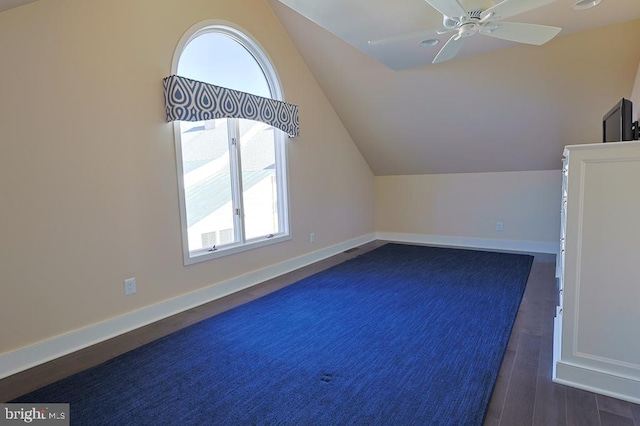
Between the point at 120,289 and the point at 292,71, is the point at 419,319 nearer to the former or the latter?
the point at 120,289

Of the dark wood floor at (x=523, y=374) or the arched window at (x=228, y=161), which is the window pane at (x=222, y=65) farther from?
the dark wood floor at (x=523, y=374)

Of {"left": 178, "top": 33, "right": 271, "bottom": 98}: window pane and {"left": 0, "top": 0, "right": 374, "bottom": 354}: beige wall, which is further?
{"left": 178, "top": 33, "right": 271, "bottom": 98}: window pane

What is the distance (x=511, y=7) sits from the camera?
200 centimetres

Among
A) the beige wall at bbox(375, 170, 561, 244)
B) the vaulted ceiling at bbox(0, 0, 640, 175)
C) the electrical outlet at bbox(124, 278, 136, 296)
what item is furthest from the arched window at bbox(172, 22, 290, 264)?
the beige wall at bbox(375, 170, 561, 244)

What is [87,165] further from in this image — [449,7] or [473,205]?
[473,205]

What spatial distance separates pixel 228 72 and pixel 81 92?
1.47 meters

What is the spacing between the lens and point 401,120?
493 cm

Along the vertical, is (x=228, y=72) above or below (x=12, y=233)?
above

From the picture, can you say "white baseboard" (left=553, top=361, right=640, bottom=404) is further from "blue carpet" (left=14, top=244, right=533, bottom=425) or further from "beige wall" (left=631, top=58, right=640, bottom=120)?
"beige wall" (left=631, top=58, right=640, bottom=120)

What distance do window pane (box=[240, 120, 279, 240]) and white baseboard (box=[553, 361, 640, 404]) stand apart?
295 cm

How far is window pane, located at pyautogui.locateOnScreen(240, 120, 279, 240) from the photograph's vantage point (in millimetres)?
3824

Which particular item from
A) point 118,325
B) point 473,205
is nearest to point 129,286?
point 118,325

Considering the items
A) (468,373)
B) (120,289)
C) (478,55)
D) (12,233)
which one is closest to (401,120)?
(478,55)

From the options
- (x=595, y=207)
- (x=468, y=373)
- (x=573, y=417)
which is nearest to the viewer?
(x=573, y=417)
